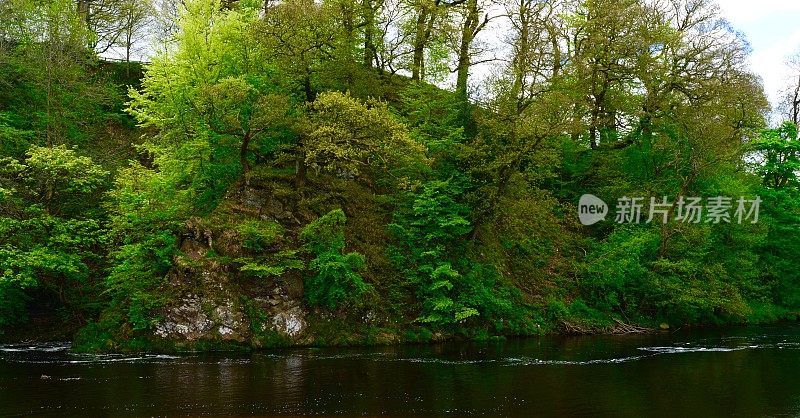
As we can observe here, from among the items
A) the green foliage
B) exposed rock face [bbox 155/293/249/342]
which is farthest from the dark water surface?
the green foliage

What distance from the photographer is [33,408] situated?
1359 centimetres

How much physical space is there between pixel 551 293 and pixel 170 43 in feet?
68.9

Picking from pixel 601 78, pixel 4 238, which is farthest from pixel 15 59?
pixel 601 78

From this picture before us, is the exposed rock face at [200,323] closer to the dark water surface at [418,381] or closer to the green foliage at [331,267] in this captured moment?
the dark water surface at [418,381]

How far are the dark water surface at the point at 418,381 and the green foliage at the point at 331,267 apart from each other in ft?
8.13

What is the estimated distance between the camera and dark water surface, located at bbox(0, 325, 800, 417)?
45.6 ft

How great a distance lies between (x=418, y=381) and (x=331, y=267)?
766 cm

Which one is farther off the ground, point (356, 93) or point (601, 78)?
point (601, 78)

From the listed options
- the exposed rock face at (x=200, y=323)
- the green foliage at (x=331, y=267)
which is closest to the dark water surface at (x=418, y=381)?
the exposed rock face at (x=200, y=323)

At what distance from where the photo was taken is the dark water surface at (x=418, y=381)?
13891mm

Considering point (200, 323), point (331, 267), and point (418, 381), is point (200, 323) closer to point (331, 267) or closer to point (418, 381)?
point (331, 267)

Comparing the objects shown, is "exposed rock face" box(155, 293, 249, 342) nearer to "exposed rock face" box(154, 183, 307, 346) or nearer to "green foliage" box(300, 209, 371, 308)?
"exposed rock face" box(154, 183, 307, 346)

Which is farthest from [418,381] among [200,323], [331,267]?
[200,323]

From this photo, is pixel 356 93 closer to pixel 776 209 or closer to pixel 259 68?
pixel 259 68
